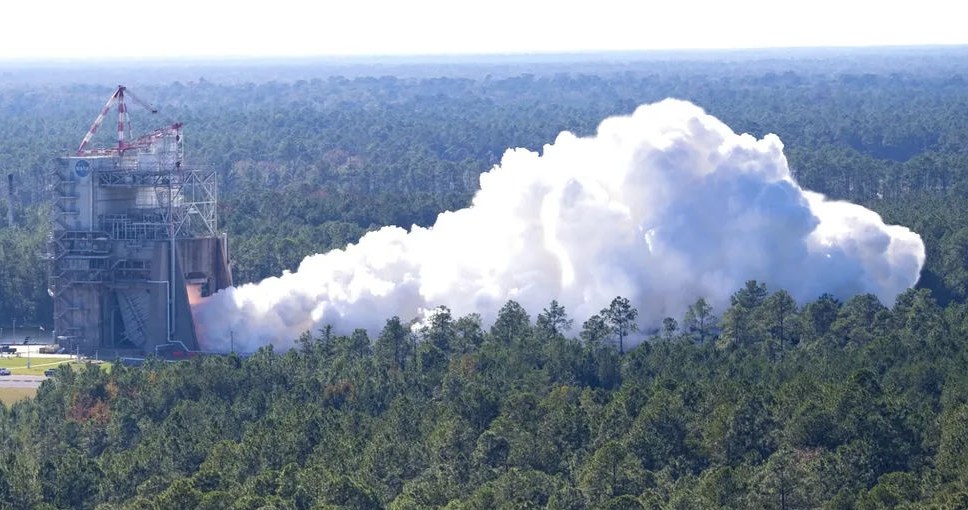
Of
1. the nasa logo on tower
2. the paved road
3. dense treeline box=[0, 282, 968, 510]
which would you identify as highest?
the nasa logo on tower

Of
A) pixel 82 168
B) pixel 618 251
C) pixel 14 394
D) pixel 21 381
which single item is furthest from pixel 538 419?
pixel 82 168

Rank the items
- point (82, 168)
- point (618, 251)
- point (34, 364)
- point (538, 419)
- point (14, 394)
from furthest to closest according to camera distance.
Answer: point (34, 364) → point (82, 168) → point (618, 251) → point (14, 394) → point (538, 419)

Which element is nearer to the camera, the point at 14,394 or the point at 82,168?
the point at 14,394

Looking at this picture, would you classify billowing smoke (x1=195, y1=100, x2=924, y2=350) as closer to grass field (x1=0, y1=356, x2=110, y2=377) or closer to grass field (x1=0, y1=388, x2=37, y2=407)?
grass field (x1=0, y1=356, x2=110, y2=377)

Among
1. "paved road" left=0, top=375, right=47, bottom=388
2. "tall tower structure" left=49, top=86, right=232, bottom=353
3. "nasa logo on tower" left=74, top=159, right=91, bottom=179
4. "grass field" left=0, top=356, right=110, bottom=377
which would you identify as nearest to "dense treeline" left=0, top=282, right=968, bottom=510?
"paved road" left=0, top=375, right=47, bottom=388

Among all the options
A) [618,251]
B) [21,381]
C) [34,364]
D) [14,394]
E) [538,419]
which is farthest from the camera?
[34,364]

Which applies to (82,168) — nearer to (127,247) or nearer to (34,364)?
(127,247)

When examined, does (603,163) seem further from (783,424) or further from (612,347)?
(783,424)
